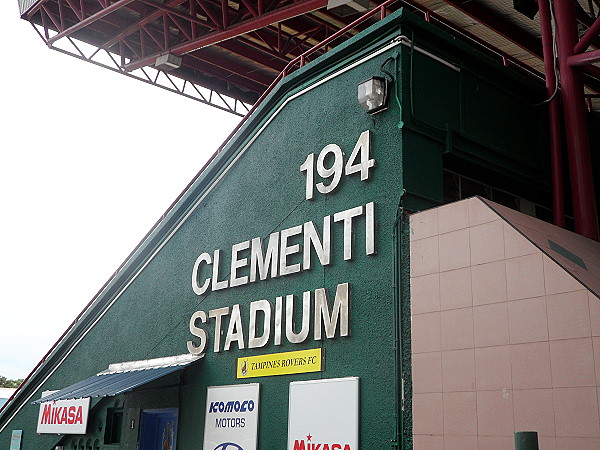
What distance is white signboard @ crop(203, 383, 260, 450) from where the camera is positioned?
11195 millimetres

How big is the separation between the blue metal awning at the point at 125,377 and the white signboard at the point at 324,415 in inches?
119

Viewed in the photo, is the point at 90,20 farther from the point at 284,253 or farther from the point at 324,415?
the point at 324,415

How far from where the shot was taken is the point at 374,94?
1033 centimetres

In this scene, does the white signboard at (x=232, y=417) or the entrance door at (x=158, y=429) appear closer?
the white signboard at (x=232, y=417)

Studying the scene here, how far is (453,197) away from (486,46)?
3127 millimetres

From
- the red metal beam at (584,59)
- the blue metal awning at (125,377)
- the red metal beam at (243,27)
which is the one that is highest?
the red metal beam at (243,27)

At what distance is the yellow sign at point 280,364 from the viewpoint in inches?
409

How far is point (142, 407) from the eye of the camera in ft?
45.3

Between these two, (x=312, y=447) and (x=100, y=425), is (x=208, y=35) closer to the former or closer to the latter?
(x=100, y=425)

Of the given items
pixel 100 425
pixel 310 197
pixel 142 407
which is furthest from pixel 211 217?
pixel 100 425

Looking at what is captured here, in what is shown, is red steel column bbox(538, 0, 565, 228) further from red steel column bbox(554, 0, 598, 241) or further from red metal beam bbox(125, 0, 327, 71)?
red metal beam bbox(125, 0, 327, 71)

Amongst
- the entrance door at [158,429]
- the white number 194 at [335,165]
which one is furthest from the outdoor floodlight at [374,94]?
the entrance door at [158,429]

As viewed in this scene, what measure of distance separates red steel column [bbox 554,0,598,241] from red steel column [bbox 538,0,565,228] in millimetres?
263

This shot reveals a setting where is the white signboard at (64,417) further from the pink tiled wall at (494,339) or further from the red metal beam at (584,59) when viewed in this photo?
the red metal beam at (584,59)
